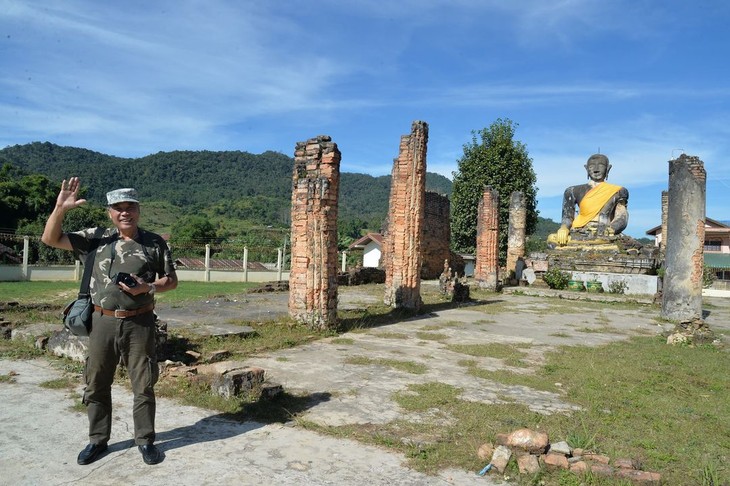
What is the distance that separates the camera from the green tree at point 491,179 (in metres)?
29.1

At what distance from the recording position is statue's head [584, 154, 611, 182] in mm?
24078

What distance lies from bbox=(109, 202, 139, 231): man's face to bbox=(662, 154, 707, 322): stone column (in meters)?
11.6

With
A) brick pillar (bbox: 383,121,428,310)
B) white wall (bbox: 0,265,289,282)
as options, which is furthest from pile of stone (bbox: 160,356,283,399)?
white wall (bbox: 0,265,289,282)

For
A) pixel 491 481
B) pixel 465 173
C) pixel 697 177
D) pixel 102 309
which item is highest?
pixel 465 173

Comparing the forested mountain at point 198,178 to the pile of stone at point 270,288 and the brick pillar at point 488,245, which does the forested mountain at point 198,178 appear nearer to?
the brick pillar at point 488,245

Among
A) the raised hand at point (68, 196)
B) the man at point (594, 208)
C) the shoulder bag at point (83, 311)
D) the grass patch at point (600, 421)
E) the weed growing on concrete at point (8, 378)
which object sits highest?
the man at point (594, 208)

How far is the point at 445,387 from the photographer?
5512 millimetres

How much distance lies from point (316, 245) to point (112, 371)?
16.9ft

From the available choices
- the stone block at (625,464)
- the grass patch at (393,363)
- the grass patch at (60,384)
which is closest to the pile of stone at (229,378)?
the grass patch at (60,384)

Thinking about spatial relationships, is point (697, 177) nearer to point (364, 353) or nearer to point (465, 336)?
point (465, 336)

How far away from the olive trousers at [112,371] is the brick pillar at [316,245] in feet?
16.3

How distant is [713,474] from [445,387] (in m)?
2.48

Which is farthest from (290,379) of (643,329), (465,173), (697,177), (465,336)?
(465,173)

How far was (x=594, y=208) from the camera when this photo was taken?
906 inches
